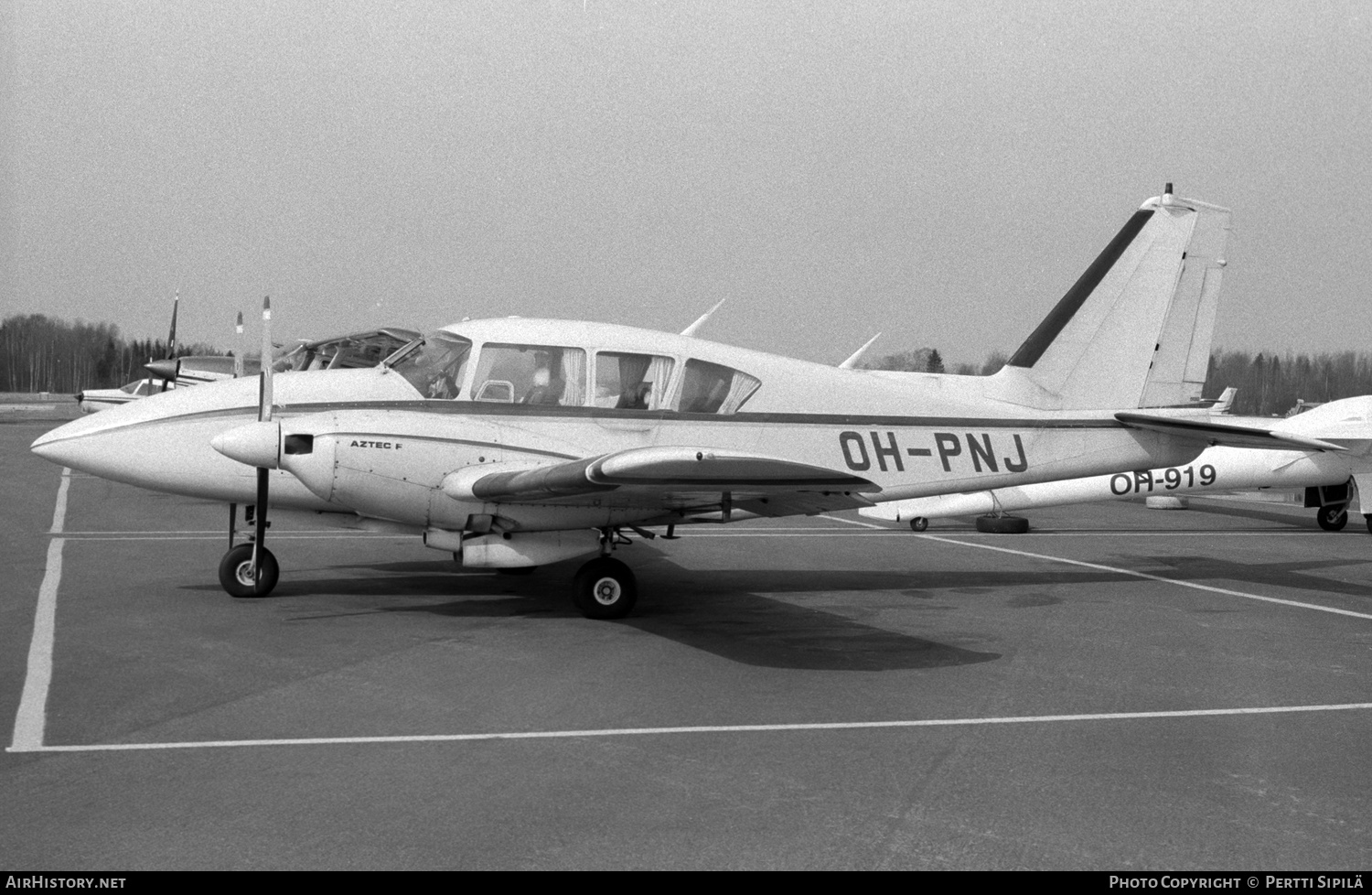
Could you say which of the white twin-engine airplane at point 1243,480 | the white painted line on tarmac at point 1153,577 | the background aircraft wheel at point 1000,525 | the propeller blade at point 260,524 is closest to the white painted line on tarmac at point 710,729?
the propeller blade at point 260,524

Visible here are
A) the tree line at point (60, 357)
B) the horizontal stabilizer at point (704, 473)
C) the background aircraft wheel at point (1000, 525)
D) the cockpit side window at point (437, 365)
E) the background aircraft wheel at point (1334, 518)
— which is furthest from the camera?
the tree line at point (60, 357)

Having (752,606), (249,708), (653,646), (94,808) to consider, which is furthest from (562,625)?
(94,808)

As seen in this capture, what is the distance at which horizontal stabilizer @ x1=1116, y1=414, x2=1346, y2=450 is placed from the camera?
11.8 metres

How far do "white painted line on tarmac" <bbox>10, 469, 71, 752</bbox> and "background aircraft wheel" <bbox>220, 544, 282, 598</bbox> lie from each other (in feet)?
4.51

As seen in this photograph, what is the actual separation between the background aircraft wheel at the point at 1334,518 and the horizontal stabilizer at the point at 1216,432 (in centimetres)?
841

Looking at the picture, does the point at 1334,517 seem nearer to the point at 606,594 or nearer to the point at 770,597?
the point at 770,597

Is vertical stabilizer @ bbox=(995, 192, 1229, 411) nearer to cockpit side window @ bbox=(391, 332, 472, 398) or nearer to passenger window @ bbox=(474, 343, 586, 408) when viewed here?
passenger window @ bbox=(474, 343, 586, 408)

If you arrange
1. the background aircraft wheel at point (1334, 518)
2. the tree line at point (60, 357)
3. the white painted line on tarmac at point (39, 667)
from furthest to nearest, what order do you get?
the tree line at point (60, 357)
the background aircraft wheel at point (1334, 518)
the white painted line on tarmac at point (39, 667)

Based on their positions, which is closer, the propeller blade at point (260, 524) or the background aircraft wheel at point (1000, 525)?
the propeller blade at point (260, 524)

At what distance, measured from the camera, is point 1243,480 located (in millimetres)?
18375

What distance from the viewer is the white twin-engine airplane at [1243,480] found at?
1656 cm

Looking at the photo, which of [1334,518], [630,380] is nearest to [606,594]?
[630,380]

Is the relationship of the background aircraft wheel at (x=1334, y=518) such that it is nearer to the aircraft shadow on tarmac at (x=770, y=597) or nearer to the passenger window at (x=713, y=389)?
the aircraft shadow on tarmac at (x=770, y=597)
